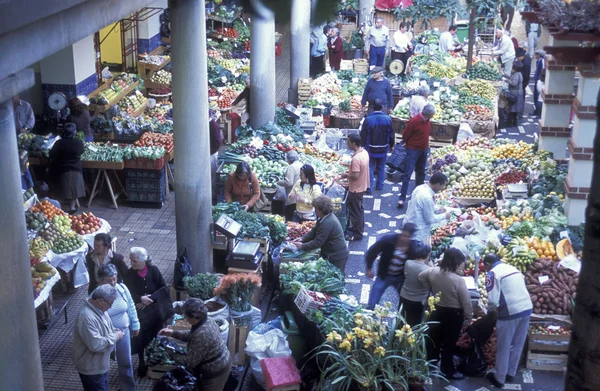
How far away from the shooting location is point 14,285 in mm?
5453

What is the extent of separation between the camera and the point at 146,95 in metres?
15.3

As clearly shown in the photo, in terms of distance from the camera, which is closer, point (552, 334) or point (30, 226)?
point (552, 334)

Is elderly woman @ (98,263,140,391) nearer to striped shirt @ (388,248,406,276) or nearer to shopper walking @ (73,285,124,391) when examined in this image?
shopper walking @ (73,285,124,391)

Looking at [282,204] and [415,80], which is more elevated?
[415,80]

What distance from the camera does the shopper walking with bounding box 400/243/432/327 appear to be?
7434 mm

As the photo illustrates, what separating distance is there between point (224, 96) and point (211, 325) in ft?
29.5

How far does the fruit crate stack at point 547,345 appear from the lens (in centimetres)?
762

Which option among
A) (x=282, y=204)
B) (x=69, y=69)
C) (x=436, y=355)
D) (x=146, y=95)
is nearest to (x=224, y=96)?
(x=146, y=95)

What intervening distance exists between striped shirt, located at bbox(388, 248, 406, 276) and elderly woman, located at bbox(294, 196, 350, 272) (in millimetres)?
810

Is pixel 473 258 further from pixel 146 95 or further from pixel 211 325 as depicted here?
pixel 146 95

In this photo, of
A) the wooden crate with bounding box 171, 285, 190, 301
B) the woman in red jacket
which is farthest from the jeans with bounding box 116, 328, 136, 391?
the woman in red jacket

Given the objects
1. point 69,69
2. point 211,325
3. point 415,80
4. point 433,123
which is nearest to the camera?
point 211,325

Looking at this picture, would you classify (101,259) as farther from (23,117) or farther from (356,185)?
(23,117)

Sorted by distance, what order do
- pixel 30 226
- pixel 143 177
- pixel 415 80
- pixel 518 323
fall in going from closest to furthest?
pixel 518 323
pixel 30 226
pixel 143 177
pixel 415 80
